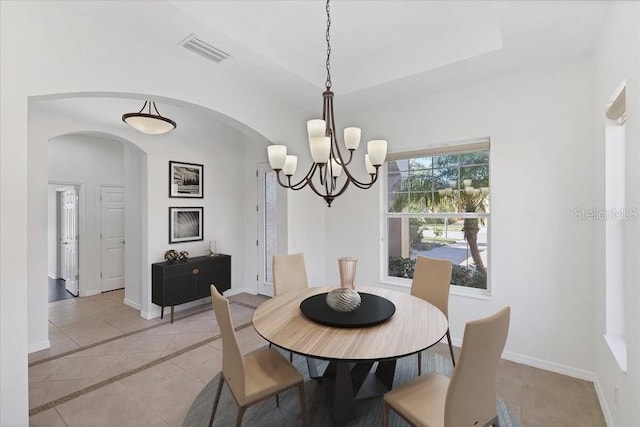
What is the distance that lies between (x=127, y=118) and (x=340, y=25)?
2383mm

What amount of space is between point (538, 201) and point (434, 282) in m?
1.25

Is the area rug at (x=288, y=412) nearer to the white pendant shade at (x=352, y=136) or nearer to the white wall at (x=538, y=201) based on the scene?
the white wall at (x=538, y=201)

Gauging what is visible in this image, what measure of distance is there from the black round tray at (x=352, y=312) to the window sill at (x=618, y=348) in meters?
1.36

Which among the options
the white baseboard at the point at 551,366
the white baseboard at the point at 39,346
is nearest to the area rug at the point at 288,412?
the white baseboard at the point at 551,366

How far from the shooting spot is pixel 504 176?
2.96 meters

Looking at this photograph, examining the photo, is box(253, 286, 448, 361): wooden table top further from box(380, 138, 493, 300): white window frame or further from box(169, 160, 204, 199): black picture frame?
box(169, 160, 204, 199): black picture frame

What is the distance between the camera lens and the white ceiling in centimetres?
Result: 217

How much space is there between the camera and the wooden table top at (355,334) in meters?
1.54

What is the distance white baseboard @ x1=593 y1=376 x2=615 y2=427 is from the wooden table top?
4.33 ft

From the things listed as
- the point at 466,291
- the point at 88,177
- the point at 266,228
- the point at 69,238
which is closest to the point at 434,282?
the point at 466,291

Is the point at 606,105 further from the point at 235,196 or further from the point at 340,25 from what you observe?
the point at 235,196

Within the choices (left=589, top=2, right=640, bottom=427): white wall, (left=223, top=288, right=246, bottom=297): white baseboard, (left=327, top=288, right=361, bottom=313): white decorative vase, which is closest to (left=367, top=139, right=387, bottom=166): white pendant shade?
(left=327, top=288, right=361, bottom=313): white decorative vase

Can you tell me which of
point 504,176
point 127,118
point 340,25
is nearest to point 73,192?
point 127,118

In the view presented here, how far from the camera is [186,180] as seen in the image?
4.58 meters
